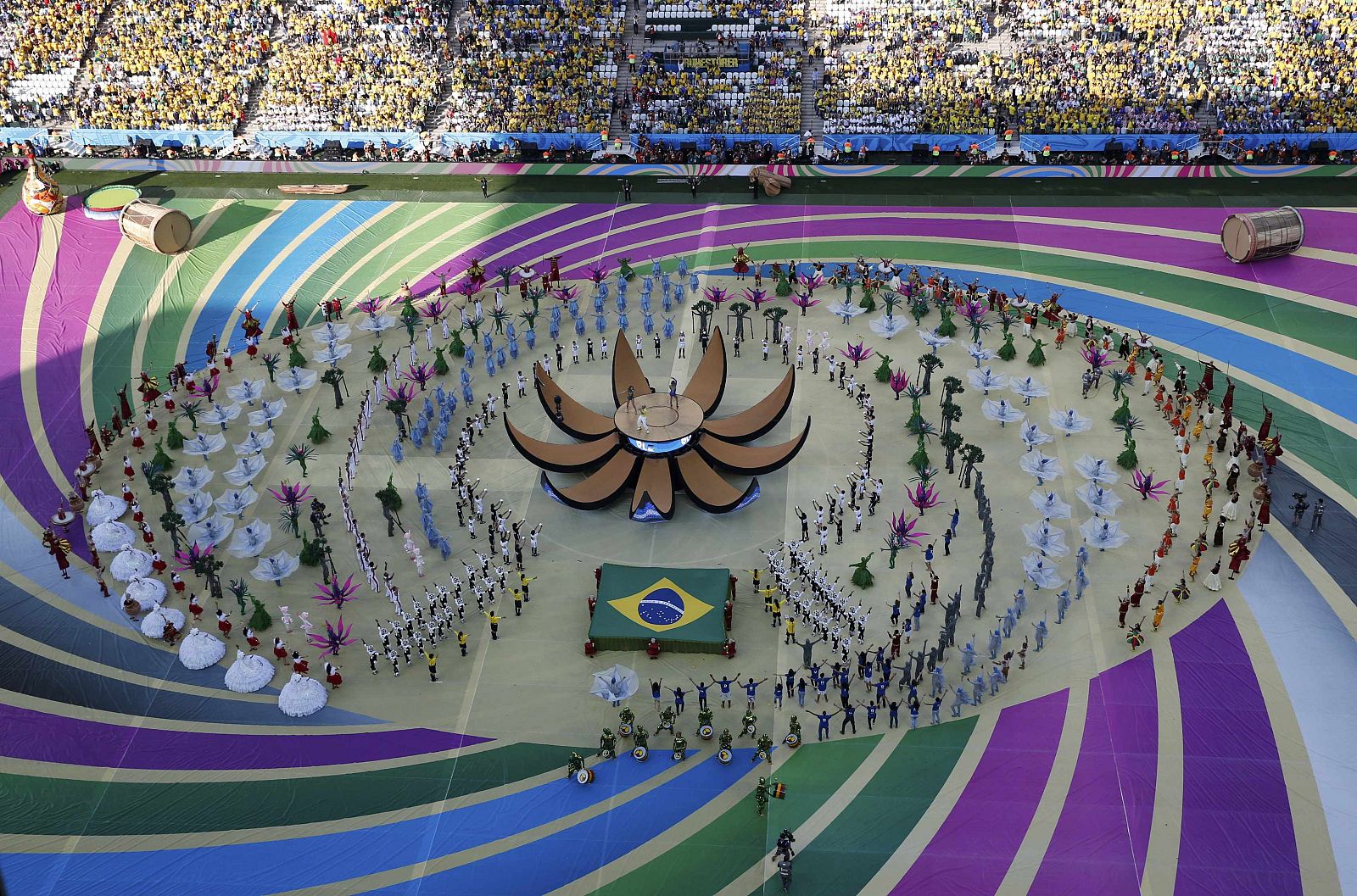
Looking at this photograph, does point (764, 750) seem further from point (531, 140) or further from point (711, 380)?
point (531, 140)

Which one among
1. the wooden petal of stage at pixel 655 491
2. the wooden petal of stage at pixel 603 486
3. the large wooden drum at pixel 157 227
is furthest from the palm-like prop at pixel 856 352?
the large wooden drum at pixel 157 227

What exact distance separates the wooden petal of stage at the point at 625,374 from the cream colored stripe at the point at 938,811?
21.0 m

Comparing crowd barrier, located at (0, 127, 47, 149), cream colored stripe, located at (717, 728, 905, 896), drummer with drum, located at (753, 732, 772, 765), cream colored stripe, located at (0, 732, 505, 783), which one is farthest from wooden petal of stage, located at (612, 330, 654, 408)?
crowd barrier, located at (0, 127, 47, 149)

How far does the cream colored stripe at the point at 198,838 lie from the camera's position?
140 ft

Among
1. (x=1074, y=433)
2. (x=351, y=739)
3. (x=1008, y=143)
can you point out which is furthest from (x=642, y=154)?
(x=351, y=739)

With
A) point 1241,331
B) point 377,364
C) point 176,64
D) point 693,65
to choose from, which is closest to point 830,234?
point 693,65

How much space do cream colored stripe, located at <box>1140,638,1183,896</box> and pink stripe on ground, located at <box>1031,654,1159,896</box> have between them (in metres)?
0.19

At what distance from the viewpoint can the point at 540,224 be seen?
7731 cm

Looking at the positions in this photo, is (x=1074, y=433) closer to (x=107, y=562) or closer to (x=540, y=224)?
(x=540, y=224)

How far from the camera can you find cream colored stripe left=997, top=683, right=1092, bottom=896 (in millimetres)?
40312

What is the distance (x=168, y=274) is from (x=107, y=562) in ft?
80.0

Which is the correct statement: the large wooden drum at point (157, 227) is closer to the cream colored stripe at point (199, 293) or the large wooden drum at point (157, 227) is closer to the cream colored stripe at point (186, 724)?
the cream colored stripe at point (199, 293)

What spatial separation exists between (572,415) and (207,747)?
64.7ft

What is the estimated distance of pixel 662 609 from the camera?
49.2 meters
